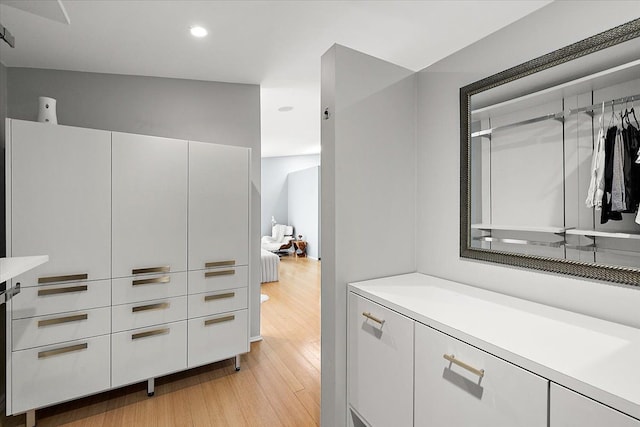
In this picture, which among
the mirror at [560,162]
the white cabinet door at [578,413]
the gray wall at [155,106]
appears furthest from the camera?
the gray wall at [155,106]

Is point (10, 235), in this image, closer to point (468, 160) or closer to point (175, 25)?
point (175, 25)

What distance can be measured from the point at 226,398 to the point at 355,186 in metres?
1.81

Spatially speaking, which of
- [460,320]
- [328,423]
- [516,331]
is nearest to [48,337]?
Answer: [328,423]

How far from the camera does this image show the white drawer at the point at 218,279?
2.34m

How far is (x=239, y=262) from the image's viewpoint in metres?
2.53

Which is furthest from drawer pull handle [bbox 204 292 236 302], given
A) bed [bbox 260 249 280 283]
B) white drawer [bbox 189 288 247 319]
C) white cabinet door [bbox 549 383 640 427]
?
bed [bbox 260 249 280 283]

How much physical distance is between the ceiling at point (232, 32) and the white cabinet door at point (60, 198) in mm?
719

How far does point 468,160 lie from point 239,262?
1.88 m

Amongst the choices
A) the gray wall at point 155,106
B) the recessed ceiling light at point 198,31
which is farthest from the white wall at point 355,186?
the gray wall at point 155,106

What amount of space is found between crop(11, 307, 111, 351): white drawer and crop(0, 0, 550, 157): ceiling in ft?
6.01

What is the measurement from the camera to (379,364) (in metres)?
1.39

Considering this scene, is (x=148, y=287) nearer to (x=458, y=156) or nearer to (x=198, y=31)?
(x=198, y=31)

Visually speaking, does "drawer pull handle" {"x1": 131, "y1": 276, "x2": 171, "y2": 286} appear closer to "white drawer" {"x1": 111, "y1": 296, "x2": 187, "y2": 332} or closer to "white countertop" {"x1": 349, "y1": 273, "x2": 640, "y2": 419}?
"white drawer" {"x1": 111, "y1": 296, "x2": 187, "y2": 332}

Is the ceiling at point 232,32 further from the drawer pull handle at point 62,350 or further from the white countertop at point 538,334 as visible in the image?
the drawer pull handle at point 62,350
